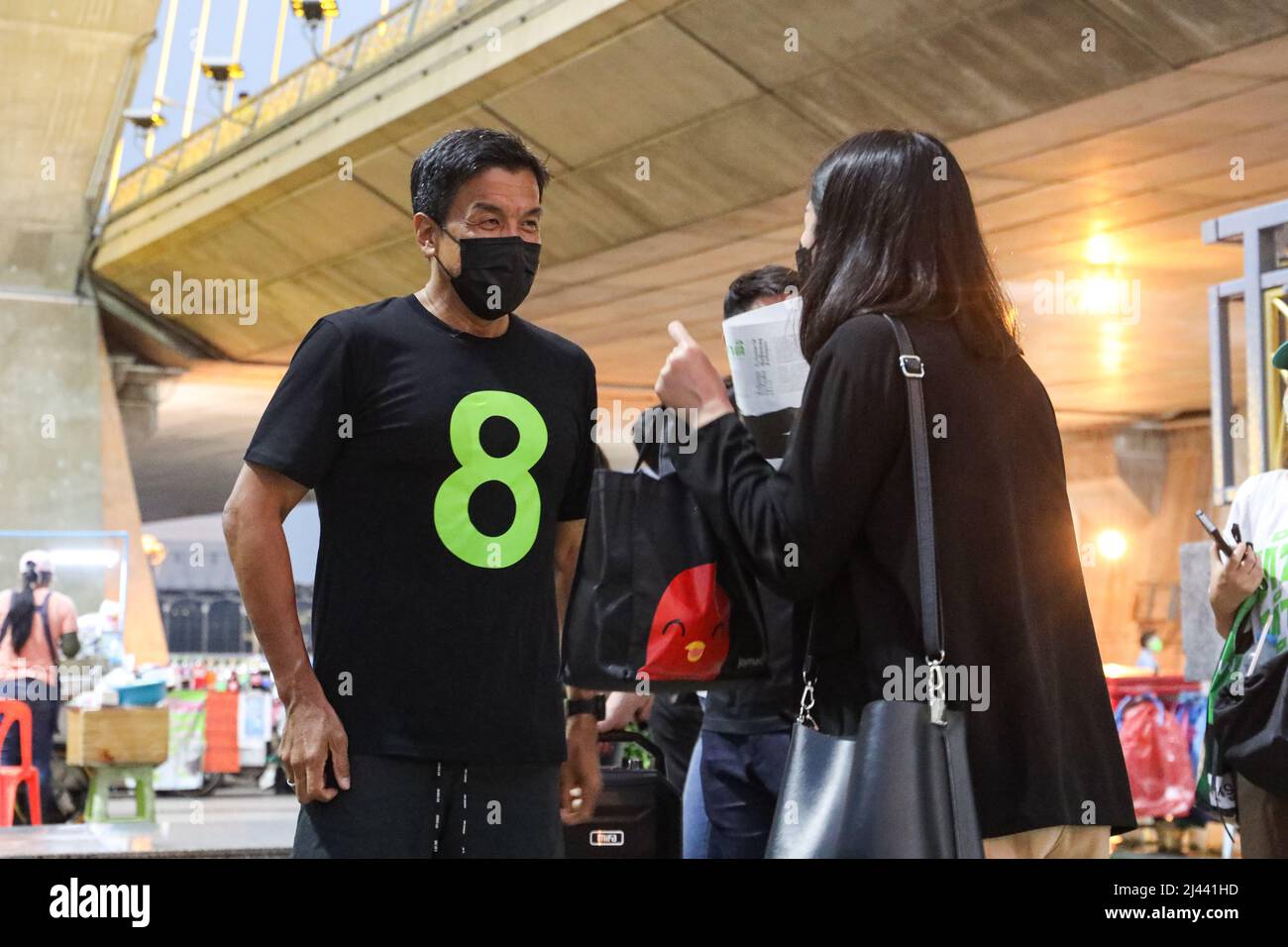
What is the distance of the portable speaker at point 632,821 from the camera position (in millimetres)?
4199

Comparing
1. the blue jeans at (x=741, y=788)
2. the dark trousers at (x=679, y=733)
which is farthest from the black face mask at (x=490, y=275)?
the dark trousers at (x=679, y=733)

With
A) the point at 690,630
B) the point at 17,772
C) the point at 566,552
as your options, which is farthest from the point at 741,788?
the point at 17,772

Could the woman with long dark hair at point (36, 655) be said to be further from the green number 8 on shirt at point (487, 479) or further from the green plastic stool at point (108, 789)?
the green number 8 on shirt at point (487, 479)

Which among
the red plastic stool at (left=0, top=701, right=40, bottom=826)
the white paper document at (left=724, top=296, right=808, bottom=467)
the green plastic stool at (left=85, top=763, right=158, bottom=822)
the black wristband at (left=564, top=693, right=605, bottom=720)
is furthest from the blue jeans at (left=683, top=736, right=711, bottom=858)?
the green plastic stool at (left=85, top=763, right=158, bottom=822)

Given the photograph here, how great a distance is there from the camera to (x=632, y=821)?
4.35 meters

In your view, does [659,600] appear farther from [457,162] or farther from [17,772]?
[17,772]

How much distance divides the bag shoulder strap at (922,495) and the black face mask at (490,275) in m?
0.80

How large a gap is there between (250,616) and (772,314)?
0.92 metres

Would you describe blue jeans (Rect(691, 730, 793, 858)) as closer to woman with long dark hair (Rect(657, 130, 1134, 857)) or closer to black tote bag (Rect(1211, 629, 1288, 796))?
black tote bag (Rect(1211, 629, 1288, 796))

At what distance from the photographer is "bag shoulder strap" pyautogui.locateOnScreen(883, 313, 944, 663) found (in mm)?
2148

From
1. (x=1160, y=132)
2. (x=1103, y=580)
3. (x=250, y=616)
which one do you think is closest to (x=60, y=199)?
(x=1160, y=132)

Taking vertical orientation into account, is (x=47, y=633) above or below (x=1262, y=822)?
above

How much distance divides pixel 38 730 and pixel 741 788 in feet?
28.0
